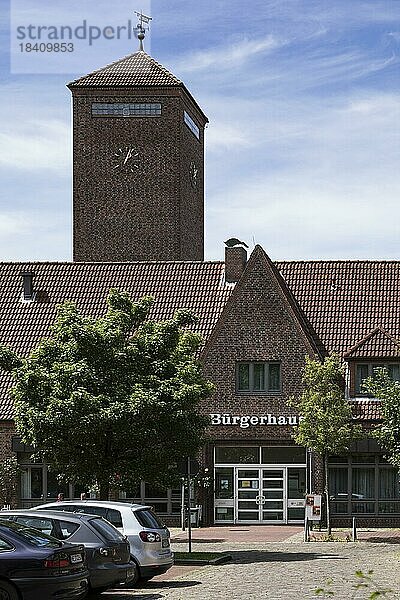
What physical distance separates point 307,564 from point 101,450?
6.40 m

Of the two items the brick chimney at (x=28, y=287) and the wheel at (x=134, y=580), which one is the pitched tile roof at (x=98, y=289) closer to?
the brick chimney at (x=28, y=287)

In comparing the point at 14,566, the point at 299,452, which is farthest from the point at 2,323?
the point at 14,566

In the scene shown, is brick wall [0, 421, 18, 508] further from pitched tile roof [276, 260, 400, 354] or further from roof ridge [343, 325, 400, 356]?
roof ridge [343, 325, 400, 356]

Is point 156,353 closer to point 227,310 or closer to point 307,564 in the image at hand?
point 307,564

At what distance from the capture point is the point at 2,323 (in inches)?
2053

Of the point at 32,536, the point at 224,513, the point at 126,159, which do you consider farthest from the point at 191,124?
the point at 32,536

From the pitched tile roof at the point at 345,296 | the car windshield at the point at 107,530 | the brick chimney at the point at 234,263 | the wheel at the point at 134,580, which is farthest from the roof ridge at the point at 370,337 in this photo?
the car windshield at the point at 107,530

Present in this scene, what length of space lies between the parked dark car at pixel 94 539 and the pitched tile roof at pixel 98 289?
26656mm

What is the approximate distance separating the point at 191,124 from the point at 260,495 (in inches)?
1151

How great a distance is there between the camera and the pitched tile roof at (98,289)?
5169 cm

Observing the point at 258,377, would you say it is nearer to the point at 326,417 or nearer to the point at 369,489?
the point at 326,417

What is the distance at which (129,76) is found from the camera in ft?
221

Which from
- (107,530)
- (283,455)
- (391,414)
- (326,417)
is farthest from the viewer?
(283,455)

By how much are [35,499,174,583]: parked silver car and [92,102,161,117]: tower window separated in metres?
42.6
